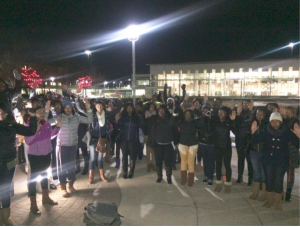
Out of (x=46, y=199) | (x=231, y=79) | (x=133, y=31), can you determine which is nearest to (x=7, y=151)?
(x=46, y=199)

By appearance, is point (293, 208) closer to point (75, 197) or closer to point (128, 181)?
point (128, 181)

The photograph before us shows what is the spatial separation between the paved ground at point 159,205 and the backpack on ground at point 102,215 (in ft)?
0.84

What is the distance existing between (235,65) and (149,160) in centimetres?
3518

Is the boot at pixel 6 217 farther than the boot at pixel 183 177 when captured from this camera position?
No

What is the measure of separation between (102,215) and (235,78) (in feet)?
95.8

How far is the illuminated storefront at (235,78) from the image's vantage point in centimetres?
2790

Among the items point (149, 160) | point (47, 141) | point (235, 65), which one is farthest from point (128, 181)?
point (235, 65)

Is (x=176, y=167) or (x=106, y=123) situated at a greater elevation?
(x=106, y=123)

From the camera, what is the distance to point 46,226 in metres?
4.22

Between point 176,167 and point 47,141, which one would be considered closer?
point 47,141

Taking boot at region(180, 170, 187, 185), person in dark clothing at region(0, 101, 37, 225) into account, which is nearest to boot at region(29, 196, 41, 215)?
person in dark clothing at region(0, 101, 37, 225)

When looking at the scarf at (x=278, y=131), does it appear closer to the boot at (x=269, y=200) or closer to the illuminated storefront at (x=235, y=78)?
the boot at (x=269, y=200)

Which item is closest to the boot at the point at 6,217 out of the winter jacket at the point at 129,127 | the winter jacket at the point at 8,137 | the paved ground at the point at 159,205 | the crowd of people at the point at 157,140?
the crowd of people at the point at 157,140

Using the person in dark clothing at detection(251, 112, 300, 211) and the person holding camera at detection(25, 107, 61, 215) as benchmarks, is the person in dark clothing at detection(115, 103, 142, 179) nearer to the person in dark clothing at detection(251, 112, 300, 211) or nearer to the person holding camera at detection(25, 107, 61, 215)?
the person holding camera at detection(25, 107, 61, 215)
